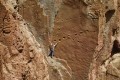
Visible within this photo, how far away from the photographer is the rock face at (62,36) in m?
5.62

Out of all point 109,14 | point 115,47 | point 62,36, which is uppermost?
point 109,14

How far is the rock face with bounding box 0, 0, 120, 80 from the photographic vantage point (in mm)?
5625

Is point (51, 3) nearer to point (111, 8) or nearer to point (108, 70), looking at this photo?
point (111, 8)

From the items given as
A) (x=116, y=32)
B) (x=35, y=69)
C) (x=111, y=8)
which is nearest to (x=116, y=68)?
(x=116, y=32)

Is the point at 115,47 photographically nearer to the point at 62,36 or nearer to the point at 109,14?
the point at 109,14

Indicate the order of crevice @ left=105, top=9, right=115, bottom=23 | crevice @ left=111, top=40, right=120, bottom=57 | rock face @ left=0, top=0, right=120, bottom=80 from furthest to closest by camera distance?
crevice @ left=111, top=40, right=120, bottom=57
crevice @ left=105, top=9, right=115, bottom=23
rock face @ left=0, top=0, right=120, bottom=80

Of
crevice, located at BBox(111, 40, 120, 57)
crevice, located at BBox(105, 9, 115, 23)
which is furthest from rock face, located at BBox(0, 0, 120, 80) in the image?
crevice, located at BBox(111, 40, 120, 57)

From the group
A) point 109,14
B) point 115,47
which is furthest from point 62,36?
point 115,47

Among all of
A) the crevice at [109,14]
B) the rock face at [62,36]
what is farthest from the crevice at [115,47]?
the crevice at [109,14]

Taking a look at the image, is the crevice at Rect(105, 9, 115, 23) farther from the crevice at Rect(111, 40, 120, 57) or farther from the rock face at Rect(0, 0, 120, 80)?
the crevice at Rect(111, 40, 120, 57)

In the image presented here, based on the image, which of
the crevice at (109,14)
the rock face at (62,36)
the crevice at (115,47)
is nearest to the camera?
the rock face at (62,36)

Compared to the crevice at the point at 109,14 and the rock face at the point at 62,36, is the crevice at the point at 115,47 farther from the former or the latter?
the crevice at the point at 109,14

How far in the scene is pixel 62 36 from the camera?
719cm

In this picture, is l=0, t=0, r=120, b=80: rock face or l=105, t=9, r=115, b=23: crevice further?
l=105, t=9, r=115, b=23: crevice
